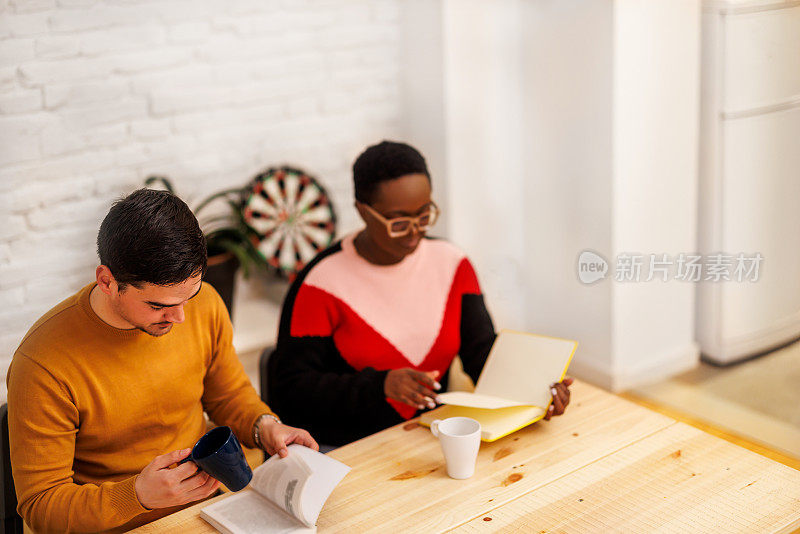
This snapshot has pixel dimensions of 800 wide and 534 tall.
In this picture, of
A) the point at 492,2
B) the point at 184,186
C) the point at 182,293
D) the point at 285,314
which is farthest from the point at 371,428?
the point at 492,2

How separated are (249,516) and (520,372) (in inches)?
24.7

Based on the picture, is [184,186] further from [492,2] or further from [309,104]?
[492,2]

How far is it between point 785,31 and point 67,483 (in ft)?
7.29

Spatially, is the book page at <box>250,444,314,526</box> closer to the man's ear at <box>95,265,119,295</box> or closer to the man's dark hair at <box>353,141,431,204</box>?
Result: the man's ear at <box>95,265,119,295</box>

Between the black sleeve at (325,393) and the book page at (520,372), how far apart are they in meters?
0.19

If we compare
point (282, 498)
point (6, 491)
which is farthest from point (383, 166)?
point (6, 491)

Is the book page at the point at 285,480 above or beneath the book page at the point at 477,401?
beneath

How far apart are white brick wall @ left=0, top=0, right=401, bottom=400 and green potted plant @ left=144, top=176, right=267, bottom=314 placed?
76 mm

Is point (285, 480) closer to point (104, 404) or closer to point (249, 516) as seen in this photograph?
point (249, 516)

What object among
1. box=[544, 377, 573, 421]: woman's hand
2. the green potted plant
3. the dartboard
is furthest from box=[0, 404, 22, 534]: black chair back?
the dartboard

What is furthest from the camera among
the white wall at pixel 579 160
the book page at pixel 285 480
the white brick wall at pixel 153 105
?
the white wall at pixel 579 160

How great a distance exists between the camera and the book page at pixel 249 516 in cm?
132

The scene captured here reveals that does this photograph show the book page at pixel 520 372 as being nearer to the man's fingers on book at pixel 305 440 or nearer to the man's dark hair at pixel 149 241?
the man's fingers on book at pixel 305 440

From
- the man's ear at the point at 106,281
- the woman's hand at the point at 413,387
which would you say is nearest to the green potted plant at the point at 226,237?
the woman's hand at the point at 413,387
